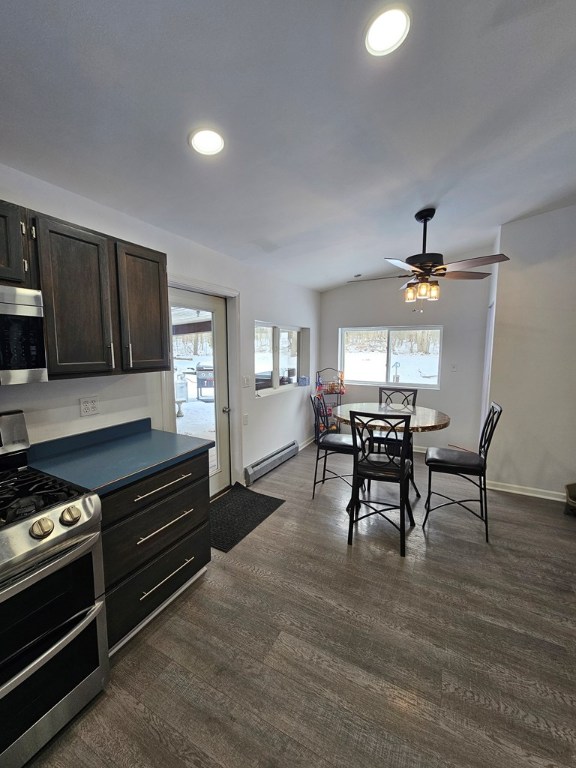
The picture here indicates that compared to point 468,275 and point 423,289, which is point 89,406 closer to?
point 423,289

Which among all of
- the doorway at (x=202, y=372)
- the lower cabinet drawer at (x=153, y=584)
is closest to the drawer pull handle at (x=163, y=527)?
the lower cabinet drawer at (x=153, y=584)

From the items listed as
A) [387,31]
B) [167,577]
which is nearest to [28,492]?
[167,577]

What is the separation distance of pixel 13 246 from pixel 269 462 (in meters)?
3.16

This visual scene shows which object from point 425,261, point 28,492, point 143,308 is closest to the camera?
point 28,492

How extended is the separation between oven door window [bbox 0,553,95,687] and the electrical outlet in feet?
3.11

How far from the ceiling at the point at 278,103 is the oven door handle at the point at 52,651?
7.05 feet

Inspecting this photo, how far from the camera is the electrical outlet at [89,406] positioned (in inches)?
76.4

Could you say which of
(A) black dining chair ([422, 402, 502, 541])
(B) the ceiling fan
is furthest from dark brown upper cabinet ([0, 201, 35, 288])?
(A) black dining chair ([422, 402, 502, 541])

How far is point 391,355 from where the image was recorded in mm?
5035

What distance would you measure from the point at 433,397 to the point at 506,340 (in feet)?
4.95

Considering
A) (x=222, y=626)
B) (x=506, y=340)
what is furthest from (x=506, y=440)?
(x=222, y=626)

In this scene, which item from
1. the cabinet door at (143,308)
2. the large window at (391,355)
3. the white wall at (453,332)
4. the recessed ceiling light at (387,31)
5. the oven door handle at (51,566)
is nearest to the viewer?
the oven door handle at (51,566)

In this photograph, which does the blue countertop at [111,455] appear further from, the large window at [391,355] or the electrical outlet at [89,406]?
the large window at [391,355]

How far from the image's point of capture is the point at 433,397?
4.68 meters
